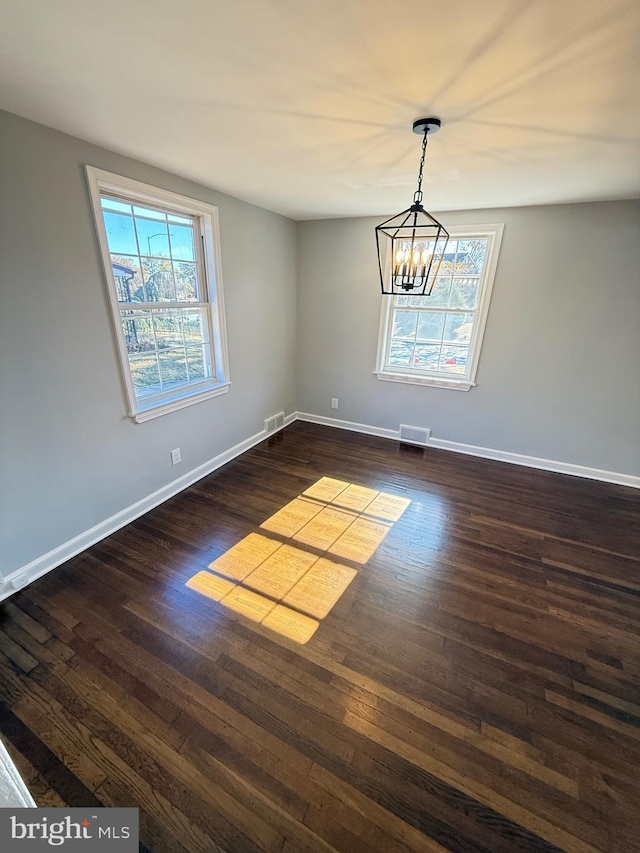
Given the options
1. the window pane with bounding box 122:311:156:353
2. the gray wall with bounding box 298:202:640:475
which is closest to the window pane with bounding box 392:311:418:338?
the gray wall with bounding box 298:202:640:475

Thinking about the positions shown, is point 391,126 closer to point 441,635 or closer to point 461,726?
point 441,635

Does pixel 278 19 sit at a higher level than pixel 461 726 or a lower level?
higher

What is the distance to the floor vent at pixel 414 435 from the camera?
158 inches

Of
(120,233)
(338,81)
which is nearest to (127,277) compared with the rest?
(120,233)

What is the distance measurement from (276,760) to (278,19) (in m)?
2.54

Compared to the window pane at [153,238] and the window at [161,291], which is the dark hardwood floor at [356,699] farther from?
the window pane at [153,238]

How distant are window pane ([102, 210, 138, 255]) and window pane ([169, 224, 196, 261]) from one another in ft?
1.17

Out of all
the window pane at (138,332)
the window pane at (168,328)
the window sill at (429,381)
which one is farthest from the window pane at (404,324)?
the window pane at (138,332)

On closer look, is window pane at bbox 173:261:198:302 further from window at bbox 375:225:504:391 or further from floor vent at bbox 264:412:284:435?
window at bbox 375:225:504:391

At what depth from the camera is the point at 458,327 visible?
362 cm

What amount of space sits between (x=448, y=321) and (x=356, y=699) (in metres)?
3.43

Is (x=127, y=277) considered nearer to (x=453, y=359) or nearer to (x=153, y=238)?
(x=153, y=238)

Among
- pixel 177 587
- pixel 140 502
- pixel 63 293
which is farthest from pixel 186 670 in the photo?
pixel 63 293

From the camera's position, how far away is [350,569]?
220 cm
